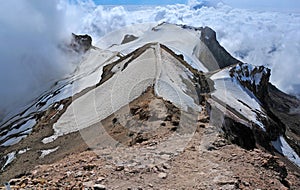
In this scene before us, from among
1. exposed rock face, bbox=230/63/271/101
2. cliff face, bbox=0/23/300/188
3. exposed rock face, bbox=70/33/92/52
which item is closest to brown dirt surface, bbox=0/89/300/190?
cliff face, bbox=0/23/300/188

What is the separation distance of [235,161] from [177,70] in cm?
3659

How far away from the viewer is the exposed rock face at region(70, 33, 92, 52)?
519 feet

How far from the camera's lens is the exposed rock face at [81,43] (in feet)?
519

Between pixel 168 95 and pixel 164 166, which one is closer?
pixel 164 166

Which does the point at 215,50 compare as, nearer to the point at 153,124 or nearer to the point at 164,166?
the point at 153,124

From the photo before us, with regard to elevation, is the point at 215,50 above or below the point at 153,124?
below

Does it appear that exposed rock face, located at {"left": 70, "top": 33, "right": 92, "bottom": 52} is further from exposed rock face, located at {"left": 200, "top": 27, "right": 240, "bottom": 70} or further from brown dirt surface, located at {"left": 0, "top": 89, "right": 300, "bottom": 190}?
brown dirt surface, located at {"left": 0, "top": 89, "right": 300, "bottom": 190}

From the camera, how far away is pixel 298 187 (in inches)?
1173

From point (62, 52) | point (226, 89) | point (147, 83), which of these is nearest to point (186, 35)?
point (62, 52)

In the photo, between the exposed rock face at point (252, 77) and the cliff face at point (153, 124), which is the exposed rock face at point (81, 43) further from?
the exposed rock face at point (252, 77)

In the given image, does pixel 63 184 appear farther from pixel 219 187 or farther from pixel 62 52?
pixel 62 52

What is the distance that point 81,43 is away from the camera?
16200cm

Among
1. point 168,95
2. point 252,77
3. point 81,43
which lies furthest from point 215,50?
point 168,95

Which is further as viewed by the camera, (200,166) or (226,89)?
(226,89)
